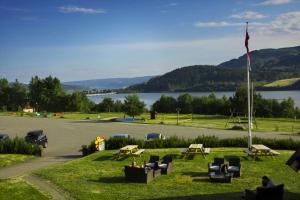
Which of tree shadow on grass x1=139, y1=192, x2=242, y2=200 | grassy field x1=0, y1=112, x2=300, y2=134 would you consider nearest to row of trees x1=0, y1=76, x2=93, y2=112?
grassy field x1=0, y1=112, x2=300, y2=134

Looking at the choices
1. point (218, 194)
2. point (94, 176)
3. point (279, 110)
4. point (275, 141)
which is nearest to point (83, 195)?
point (94, 176)

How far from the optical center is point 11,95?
131000 millimetres

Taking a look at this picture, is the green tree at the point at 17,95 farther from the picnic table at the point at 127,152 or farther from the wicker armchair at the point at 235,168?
the wicker armchair at the point at 235,168

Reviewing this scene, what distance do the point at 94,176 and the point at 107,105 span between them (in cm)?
9038

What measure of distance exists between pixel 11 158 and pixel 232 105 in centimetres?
6157

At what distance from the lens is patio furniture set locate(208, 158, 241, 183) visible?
21.5 m

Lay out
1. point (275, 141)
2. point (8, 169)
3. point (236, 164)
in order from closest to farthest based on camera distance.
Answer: point (236, 164), point (8, 169), point (275, 141)

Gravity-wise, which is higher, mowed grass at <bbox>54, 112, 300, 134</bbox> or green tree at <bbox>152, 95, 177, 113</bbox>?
green tree at <bbox>152, 95, 177, 113</bbox>

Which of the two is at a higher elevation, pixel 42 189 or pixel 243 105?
pixel 243 105

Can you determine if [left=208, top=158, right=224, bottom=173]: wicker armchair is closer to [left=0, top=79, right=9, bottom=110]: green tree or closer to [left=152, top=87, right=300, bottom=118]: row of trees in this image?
[left=152, top=87, right=300, bottom=118]: row of trees

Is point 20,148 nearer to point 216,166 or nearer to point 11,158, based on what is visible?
point 11,158

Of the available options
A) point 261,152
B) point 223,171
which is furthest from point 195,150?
point 223,171

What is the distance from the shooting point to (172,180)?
73.4 feet

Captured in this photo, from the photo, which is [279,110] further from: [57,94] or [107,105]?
[57,94]
